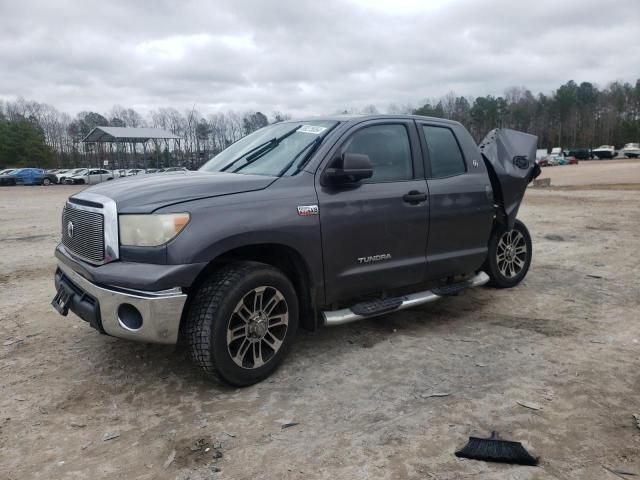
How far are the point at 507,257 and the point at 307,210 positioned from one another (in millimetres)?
3145

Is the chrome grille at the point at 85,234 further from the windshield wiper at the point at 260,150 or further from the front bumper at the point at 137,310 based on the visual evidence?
the windshield wiper at the point at 260,150

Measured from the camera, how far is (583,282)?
6266 mm

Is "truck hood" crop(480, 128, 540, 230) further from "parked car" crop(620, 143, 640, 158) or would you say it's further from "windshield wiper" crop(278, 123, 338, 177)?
"parked car" crop(620, 143, 640, 158)

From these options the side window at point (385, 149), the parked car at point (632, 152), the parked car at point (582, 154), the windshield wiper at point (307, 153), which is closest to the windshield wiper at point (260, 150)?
the windshield wiper at point (307, 153)

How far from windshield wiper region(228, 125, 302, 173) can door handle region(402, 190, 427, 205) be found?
3.70 feet

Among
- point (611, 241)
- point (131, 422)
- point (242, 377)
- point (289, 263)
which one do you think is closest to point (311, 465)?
point (242, 377)

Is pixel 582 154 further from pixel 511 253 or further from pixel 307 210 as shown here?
pixel 307 210

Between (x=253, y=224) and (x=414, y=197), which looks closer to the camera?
(x=253, y=224)

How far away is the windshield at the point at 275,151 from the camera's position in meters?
4.04

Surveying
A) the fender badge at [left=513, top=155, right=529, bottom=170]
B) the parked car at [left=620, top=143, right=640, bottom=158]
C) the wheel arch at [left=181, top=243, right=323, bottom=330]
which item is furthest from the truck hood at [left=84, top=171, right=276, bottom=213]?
the parked car at [left=620, top=143, right=640, bottom=158]

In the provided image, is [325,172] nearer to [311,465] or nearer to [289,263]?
[289,263]

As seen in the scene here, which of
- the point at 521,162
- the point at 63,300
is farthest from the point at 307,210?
the point at 521,162

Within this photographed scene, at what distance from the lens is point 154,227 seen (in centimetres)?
325

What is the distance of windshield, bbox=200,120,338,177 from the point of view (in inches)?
159
